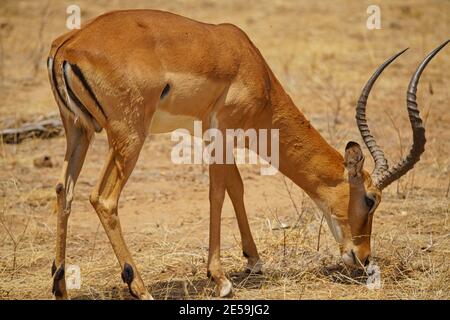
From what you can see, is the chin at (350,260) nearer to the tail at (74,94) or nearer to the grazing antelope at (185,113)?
the grazing antelope at (185,113)

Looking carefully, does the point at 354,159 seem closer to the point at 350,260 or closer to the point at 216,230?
the point at 350,260

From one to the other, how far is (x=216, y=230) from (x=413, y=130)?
65.5 inches

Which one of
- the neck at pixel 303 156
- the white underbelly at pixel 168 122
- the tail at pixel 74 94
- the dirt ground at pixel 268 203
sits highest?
the tail at pixel 74 94

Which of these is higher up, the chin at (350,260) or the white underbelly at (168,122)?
the white underbelly at (168,122)

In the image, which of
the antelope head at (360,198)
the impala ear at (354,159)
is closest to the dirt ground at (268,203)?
the antelope head at (360,198)

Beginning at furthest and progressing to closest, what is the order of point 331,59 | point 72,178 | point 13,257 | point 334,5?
point 334,5
point 331,59
point 13,257
point 72,178

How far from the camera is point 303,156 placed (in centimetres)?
641

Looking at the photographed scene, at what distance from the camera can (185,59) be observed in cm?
591

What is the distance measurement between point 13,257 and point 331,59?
861 centimetres

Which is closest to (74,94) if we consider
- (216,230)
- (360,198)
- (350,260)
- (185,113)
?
(185,113)

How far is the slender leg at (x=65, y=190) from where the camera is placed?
5.79 m

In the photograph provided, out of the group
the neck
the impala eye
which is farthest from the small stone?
the impala eye
